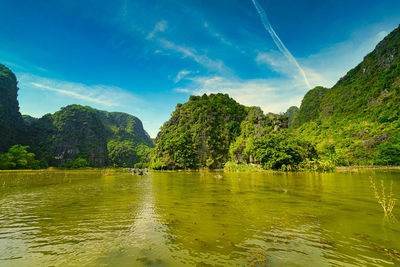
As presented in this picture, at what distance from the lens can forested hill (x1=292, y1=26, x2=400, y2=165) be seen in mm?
71375

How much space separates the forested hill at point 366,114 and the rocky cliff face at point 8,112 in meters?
160

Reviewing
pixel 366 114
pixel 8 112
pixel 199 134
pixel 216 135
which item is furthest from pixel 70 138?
pixel 366 114

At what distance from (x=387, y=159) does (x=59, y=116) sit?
198825 millimetres

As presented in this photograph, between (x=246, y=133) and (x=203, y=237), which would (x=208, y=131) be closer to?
(x=246, y=133)

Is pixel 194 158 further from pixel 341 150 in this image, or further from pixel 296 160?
pixel 341 150

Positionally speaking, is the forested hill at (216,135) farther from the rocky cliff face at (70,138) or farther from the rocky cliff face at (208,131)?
the rocky cliff face at (70,138)

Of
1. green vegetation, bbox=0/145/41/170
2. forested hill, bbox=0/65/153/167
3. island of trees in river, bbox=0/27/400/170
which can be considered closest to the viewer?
island of trees in river, bbox=0/27/400/170

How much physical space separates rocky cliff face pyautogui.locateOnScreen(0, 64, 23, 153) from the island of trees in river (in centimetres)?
56

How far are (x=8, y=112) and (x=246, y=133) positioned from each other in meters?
142

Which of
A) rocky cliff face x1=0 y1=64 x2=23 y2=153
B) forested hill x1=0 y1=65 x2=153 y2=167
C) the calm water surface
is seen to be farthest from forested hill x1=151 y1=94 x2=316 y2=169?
rocky cliff face x1=0 y1=64 x2=23 y2=153

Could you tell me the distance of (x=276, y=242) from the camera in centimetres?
549

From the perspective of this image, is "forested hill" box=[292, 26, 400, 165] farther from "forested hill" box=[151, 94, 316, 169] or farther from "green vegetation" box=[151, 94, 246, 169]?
"green vegetation" box=[151, 94, 246, 169]

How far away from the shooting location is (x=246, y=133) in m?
94.0

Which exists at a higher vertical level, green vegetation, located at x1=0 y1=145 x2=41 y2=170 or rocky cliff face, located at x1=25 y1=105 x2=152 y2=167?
rocky cliff face, located at x1=25 y1=105 x2=152 y2=167
